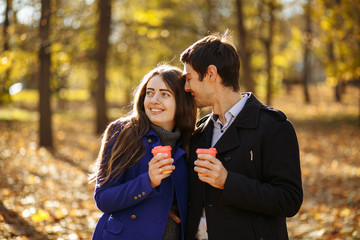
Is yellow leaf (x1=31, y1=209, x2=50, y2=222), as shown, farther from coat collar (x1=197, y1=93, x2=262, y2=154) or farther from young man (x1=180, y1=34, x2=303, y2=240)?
coat collar (x1=197, y1=93, x2=262, y2=154)

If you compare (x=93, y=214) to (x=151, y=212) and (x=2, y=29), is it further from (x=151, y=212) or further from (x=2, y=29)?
(x=2, y=29)

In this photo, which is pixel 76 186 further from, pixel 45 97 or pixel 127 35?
pixel 127 35

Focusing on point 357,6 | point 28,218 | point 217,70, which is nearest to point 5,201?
point 28,218

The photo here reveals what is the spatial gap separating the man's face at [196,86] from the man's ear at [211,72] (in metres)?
0.04

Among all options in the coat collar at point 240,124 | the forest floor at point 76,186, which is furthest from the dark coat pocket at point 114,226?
the forest floor at point 76,186

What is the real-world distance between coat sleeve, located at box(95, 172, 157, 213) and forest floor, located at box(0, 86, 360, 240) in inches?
117

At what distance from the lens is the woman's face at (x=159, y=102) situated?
3113 millimetres

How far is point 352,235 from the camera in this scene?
557 cm

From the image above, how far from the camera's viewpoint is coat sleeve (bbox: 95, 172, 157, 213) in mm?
2750

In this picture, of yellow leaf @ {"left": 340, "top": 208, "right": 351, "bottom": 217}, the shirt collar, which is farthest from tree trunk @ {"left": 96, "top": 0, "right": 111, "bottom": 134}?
the shirt collar

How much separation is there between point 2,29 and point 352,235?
8.86m

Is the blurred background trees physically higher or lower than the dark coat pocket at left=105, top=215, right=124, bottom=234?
higher

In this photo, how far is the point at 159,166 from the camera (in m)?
2.64

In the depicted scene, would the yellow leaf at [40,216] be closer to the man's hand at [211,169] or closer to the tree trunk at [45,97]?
the man's hand at [211,169]
